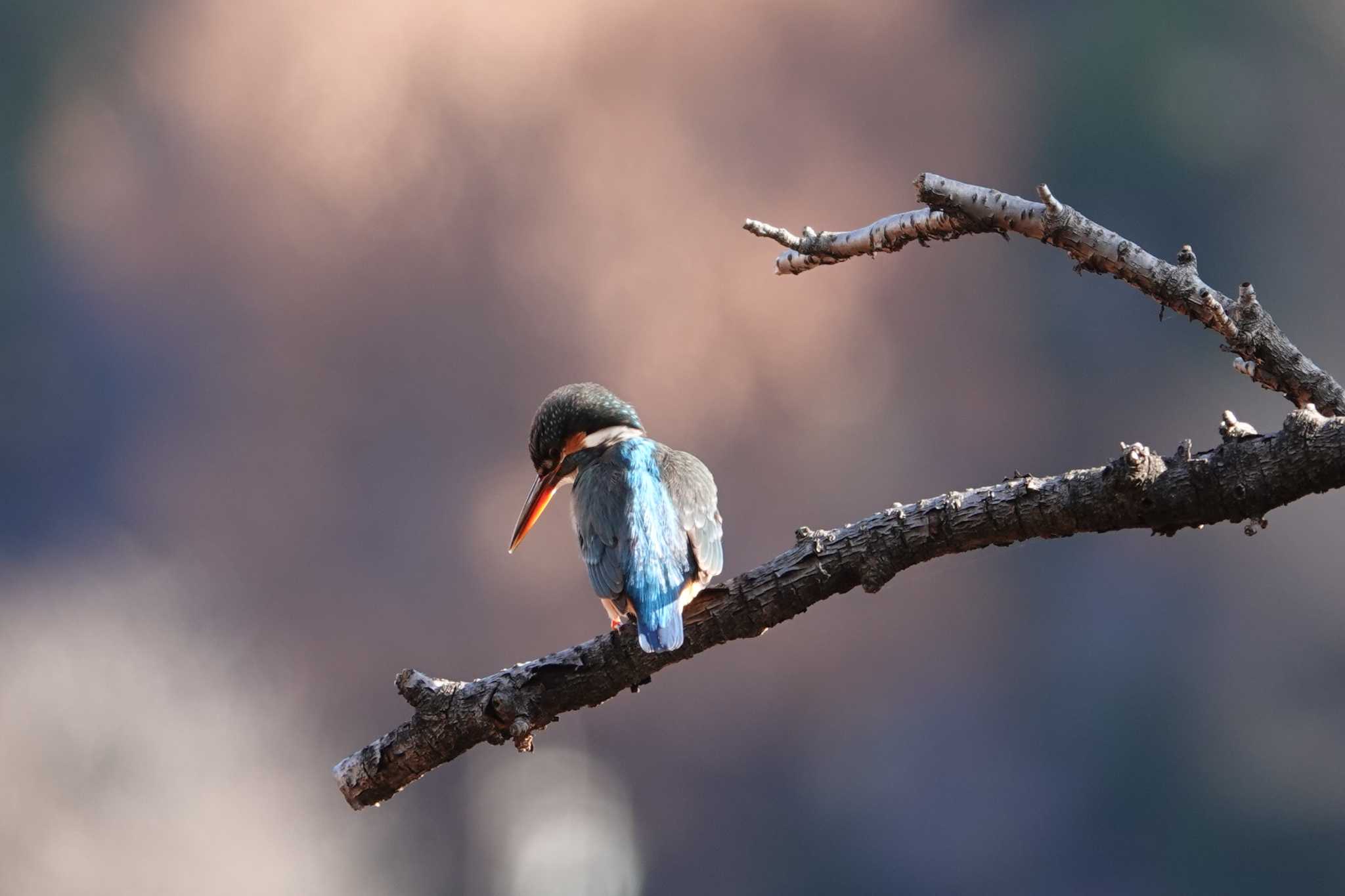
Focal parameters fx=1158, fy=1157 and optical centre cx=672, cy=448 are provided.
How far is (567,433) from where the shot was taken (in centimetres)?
194

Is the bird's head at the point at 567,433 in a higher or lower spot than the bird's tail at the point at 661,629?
higher

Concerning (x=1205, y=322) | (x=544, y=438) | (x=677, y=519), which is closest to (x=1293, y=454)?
(x=1205, y=322)

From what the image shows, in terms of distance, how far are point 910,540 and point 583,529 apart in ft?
1.95

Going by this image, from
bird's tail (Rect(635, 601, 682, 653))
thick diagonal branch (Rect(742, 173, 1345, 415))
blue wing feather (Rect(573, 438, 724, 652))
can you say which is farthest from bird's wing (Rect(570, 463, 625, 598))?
thick diagonal branch (Rect(742, 173, 1345, 415))

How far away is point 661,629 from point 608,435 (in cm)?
67

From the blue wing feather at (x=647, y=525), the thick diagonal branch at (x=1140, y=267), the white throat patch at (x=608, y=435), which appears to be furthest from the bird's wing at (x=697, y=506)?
the thick diagonal branch at (x=1140, y=267)

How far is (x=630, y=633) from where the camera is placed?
136 cm

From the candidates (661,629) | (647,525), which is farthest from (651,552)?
(661,629)

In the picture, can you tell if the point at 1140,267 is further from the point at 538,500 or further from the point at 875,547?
the point at 538,500

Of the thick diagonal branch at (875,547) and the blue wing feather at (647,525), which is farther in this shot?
the blue wing feather at (647,525)

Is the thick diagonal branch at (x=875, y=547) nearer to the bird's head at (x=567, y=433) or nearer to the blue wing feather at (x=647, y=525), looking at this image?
the blue wing feather at (x=647, y=525)

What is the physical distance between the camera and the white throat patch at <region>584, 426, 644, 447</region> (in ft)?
6.33

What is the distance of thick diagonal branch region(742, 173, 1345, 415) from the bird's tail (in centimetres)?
54

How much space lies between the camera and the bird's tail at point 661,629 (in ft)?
4.26
